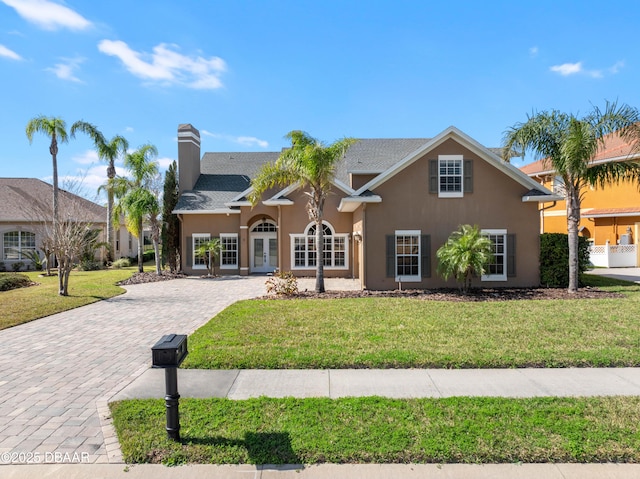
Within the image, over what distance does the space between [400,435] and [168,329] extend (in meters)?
6.60

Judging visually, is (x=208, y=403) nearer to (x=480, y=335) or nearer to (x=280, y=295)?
(x=480, y=335)

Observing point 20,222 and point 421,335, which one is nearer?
point 421,335

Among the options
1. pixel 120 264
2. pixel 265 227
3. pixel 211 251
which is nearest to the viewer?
pixel 211 251

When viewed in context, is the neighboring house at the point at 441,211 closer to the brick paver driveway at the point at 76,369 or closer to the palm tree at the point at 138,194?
the brick paver driveway at the point at 76,369

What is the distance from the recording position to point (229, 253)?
73.8 feet

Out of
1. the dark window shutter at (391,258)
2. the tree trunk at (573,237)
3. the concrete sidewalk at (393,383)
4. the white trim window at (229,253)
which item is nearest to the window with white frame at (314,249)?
the white trim window at (229,253)

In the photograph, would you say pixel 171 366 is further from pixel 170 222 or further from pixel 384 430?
pixel 170 222

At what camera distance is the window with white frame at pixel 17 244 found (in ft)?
91.0

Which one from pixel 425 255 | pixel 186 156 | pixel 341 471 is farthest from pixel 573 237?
pixel 186 156

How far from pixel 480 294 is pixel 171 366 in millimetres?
12028

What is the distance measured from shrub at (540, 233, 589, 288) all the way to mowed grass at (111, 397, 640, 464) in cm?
1162

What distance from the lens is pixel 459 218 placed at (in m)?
15.0

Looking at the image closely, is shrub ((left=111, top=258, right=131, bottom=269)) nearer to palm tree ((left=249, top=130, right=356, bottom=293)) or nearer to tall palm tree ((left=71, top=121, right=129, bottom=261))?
tall palm tree ((left=71, top=121, right=129, bottom=261))

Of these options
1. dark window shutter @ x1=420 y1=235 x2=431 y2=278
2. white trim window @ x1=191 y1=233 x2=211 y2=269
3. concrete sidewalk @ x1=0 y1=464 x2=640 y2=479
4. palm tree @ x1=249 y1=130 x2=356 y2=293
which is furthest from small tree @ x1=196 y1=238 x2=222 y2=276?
concrete sidewalk @ x1=0 y1=464 x2=640 y2=479
